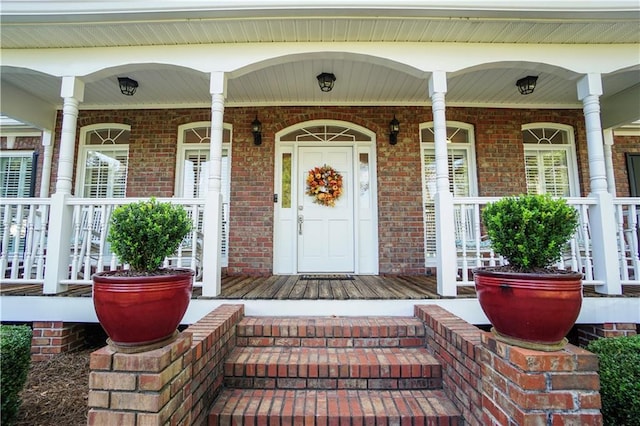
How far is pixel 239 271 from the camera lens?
14.3 ft

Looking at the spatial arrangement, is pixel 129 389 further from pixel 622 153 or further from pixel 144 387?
pixel 622 153

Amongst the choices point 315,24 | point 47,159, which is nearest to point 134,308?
point 315,24

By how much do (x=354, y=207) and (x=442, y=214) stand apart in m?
1.78

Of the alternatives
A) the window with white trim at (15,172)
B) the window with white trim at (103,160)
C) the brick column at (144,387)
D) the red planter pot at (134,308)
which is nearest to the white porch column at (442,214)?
the brick column at (144,387)

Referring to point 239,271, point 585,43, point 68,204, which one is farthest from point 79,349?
point 585,43

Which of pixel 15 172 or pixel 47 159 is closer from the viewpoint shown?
pixel 47 159

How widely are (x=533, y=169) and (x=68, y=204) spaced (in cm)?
588

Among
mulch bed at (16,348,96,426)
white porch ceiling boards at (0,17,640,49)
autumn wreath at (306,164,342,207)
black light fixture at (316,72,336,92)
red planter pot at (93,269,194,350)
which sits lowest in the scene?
mulch bed at (16,348,96,426)

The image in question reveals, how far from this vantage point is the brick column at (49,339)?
105 inches

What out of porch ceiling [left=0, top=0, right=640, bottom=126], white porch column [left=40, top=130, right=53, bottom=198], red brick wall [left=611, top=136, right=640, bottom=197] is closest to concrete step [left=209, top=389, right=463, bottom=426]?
porch ceiling [left=0, top=0, right=640, bottom=126]

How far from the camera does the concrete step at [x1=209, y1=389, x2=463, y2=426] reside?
1653 mm

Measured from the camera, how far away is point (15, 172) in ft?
16.6

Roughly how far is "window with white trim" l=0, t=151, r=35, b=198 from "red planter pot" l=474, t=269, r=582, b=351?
6.63m

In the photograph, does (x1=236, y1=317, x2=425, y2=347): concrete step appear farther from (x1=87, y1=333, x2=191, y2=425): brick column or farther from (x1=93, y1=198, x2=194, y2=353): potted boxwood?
(x1=87, y1=333, x2=191, y2=425): brick column
